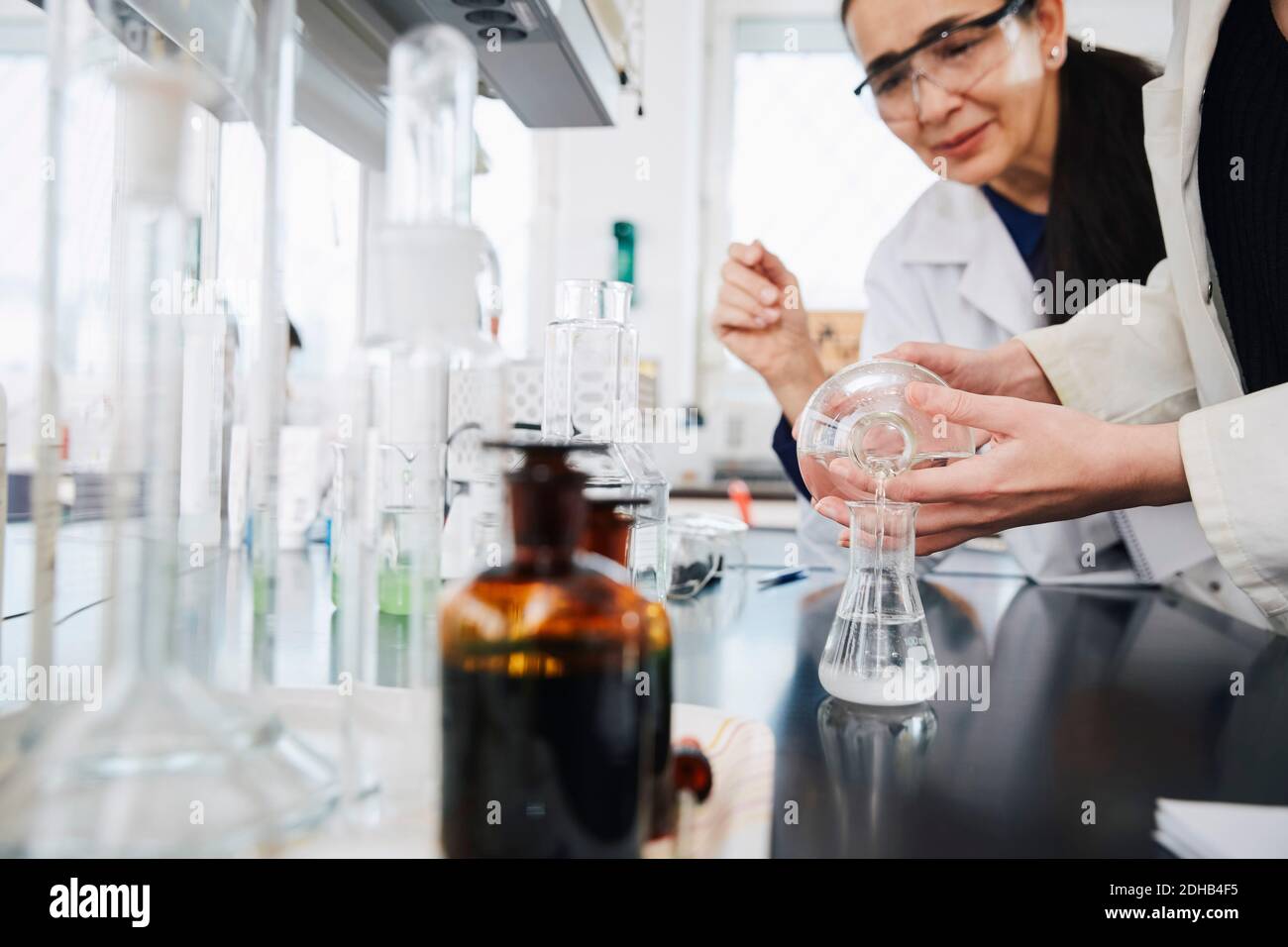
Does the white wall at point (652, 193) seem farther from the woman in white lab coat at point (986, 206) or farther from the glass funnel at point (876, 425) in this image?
the glass funnel at point (876, 425)

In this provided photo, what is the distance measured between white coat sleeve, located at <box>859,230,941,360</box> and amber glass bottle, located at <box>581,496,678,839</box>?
1.46 metres

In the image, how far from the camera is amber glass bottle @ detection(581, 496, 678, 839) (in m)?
0.42

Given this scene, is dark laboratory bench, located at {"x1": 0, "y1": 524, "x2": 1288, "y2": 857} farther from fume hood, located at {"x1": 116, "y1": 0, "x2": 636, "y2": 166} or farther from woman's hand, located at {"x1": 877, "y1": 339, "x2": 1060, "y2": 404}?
fume hood, located at {"x1": 116, "y1": 0, "x2": 636, "y2": 166}

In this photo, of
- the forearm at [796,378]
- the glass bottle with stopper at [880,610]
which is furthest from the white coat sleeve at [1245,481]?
the forearm at [796,378]

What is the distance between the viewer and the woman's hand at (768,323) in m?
1.29

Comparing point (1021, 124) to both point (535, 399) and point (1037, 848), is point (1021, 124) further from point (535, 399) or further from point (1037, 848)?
point (1037, 848)

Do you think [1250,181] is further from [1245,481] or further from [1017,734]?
[1017,734]

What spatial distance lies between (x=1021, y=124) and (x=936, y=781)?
138cm

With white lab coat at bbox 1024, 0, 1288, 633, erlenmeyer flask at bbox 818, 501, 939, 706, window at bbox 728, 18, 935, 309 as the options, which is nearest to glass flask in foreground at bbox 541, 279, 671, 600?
erlenmeyer flask at bbox 818, 501, 939, 706

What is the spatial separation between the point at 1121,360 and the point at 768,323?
1.55 ft

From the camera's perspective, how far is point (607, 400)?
87 centimetres

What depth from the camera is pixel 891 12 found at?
4.79 ft

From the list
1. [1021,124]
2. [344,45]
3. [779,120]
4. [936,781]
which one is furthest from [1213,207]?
[779,120]

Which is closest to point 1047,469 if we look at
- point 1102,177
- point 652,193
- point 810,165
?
point 1102,177
